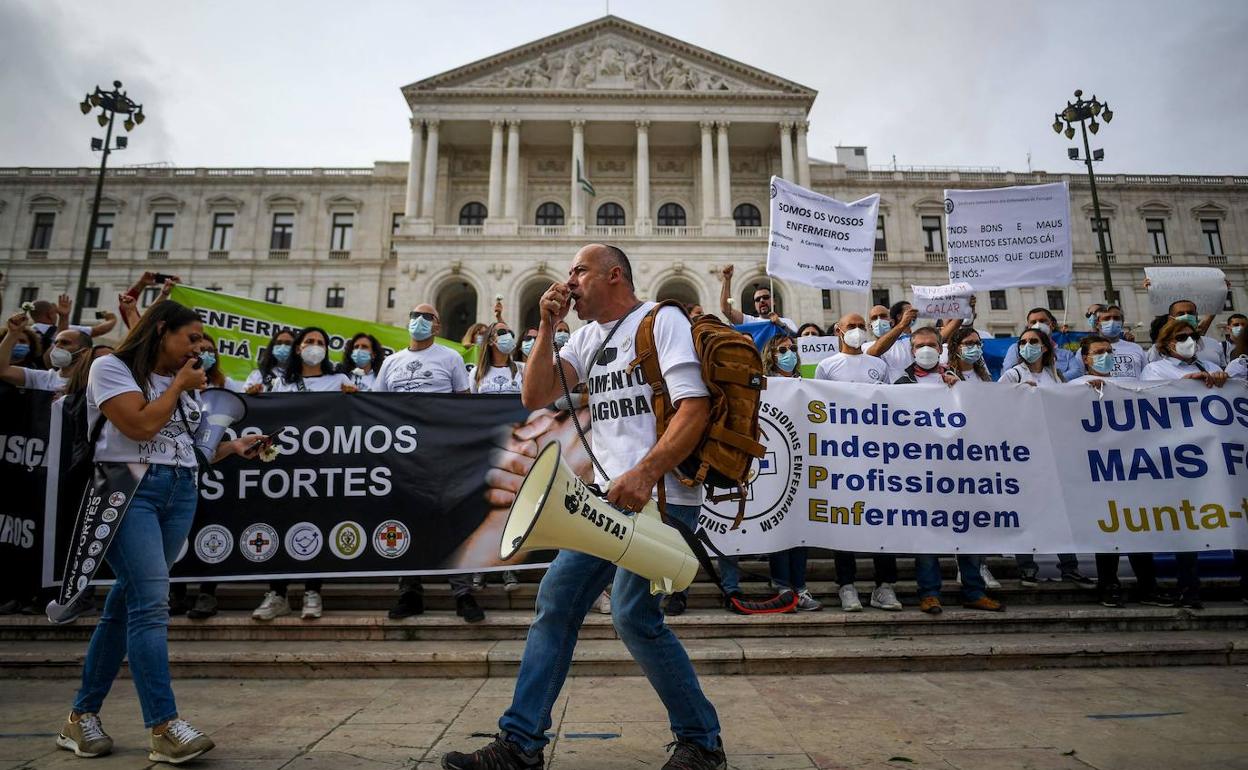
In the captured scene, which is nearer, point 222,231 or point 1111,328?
point 1111,328

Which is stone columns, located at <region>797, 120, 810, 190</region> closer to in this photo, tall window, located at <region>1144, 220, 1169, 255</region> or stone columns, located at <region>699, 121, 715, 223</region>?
stone columns, located at <region>699, 121, 715, 223</region>

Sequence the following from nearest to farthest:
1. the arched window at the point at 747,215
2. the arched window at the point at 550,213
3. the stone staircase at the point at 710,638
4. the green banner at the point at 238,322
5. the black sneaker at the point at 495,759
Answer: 1. the black sneaker at the point at 495,759
2. the stone staircase at the point at 710,638
3. the green banner at the point at 238,322
4. the arched window at the point at 550,213
5. the arched window at the point at 747,215

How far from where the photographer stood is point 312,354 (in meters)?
6.23

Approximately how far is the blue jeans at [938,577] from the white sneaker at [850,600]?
534 mm

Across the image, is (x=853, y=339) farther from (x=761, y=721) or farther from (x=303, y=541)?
(x=303, y=541)

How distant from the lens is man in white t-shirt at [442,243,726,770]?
2490 millimetres

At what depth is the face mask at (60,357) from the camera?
20.1ft

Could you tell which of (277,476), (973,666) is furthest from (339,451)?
(973,666)

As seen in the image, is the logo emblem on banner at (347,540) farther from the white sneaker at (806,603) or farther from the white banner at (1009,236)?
the white banner at (1009,236)

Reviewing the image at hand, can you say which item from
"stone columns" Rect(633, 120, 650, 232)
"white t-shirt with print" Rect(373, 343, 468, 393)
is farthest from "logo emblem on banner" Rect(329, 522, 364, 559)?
"stone columns" Rect(633, 120, 650, 232)

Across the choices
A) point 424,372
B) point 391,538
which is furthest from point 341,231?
point 391,538

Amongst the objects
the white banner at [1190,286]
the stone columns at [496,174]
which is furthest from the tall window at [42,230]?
→ the white banner at [1190,286]

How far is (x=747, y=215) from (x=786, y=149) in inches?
188

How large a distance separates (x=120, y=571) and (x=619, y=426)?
7.79ft
